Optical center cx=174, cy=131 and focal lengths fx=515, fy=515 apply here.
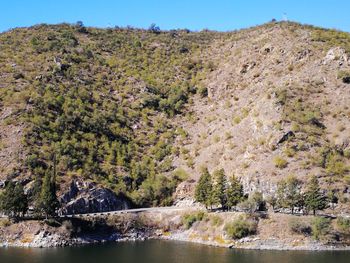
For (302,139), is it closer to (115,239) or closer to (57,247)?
(115,239)

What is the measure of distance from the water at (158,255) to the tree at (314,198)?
36.6 feet

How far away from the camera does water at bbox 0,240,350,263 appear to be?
2862 inches

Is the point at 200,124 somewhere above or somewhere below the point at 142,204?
above

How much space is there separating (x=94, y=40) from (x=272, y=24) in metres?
59.3

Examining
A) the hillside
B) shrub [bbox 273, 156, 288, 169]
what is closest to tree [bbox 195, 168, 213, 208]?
the hillside

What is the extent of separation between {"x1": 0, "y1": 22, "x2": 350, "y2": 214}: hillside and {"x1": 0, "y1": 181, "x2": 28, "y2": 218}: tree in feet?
14.6

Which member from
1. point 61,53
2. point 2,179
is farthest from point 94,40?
point 2,179

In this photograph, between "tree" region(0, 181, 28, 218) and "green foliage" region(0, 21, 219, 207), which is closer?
"tree" region(0, 181, 28, 218)

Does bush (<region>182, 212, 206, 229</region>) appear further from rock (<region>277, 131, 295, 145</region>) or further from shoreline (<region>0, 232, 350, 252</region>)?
rock (<region>277, 131, 295, 145</region>)

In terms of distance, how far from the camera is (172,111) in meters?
141

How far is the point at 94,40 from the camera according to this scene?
17438 cm

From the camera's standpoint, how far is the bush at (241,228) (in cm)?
8650

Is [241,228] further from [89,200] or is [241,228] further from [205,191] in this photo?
[89,200]

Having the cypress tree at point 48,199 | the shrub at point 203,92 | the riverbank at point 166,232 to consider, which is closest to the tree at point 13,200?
the riverbank at point 166,232
